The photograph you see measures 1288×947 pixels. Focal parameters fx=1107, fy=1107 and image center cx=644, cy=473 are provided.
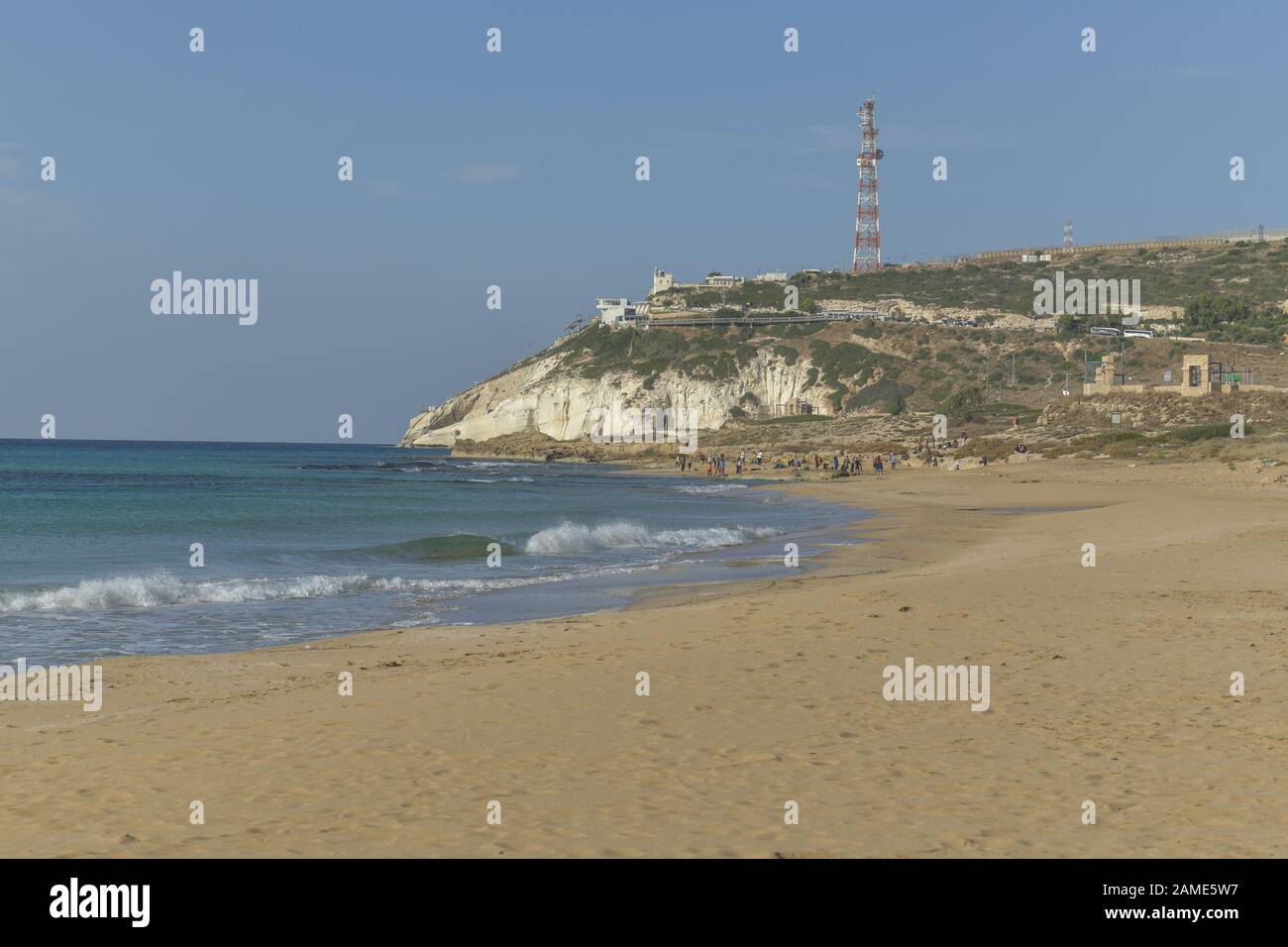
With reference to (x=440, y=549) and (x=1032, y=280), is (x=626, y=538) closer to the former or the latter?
(x=440, y=549)

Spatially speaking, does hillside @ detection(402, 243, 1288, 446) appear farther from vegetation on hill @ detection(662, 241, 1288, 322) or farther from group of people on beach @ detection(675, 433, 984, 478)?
group of people on beach @ detection(675, 433, 984, 478)

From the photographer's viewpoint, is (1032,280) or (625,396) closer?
(625,396)

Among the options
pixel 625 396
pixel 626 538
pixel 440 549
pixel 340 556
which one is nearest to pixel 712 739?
pixel 340 556

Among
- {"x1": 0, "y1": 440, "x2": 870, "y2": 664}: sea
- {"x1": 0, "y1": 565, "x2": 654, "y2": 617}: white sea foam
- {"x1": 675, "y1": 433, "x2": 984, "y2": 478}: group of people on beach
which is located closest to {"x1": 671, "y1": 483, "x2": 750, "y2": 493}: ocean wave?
{"x1": 0, "y1": 440, "x2": 870, "y2": 664}: sea

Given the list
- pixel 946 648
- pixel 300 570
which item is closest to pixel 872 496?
pixel 300 570

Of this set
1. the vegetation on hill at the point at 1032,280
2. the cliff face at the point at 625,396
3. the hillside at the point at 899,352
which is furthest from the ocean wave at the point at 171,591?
the vegetation on hill at the point at 1032,280
